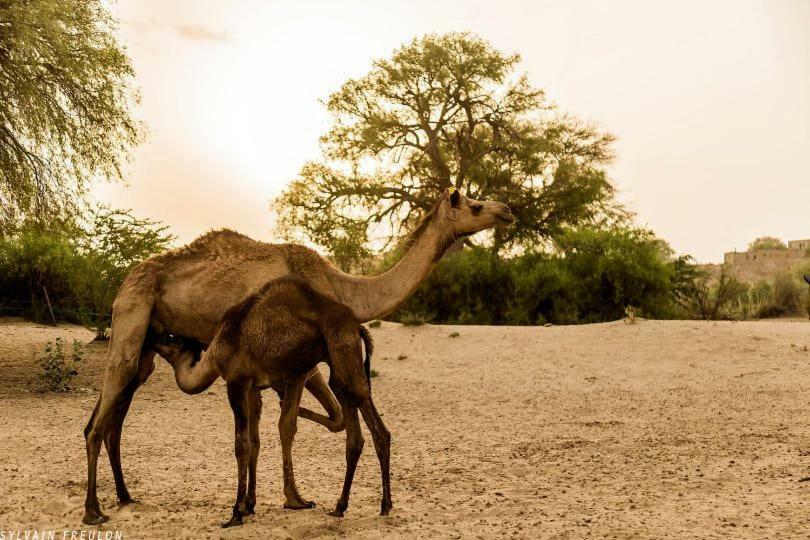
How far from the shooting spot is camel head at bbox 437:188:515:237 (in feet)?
24.7

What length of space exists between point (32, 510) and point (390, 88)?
2867 cm

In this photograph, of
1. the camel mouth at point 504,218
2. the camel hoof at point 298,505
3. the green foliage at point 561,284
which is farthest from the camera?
the green foliage at point 561,284

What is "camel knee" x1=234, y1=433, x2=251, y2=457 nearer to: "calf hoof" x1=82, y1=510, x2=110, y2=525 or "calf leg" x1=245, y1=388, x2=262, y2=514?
"calf leg" x1=245, y1=388, x2=262, y2=514

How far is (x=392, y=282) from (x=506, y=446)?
3.53m

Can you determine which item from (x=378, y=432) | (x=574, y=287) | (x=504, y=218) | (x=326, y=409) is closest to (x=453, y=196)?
(x=504, y=218)

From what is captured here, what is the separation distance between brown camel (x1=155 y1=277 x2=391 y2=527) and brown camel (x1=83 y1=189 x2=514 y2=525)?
0.61 m

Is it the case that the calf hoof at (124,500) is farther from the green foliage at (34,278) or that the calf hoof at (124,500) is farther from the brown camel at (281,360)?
the green foliage at (34,278)

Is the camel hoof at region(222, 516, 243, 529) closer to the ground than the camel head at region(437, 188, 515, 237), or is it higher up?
closer to the ground

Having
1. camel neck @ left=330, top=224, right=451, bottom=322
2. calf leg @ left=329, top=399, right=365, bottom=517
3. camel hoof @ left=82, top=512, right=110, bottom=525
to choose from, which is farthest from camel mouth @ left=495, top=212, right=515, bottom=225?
camel hoof @ left=82, top=512, right=110, bottom=525

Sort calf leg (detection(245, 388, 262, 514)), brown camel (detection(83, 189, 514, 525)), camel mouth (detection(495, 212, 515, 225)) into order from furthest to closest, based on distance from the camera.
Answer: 1. camel mouth (detection(495, 212, 515, 225))
2. brown camel (detection(83, 189, 514, 525))
3. calf leg (detection(245, 388, 262, 514))

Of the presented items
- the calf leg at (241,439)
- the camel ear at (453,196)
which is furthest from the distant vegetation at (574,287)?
the calf leg at (241,439)

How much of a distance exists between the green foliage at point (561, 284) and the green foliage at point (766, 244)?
4681cm

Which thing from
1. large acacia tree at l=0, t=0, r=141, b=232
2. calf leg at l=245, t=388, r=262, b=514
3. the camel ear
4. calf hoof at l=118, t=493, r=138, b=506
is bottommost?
calf hoof at l=118, t=493, r=138, b=506

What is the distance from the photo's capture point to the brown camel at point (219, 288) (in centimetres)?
716
